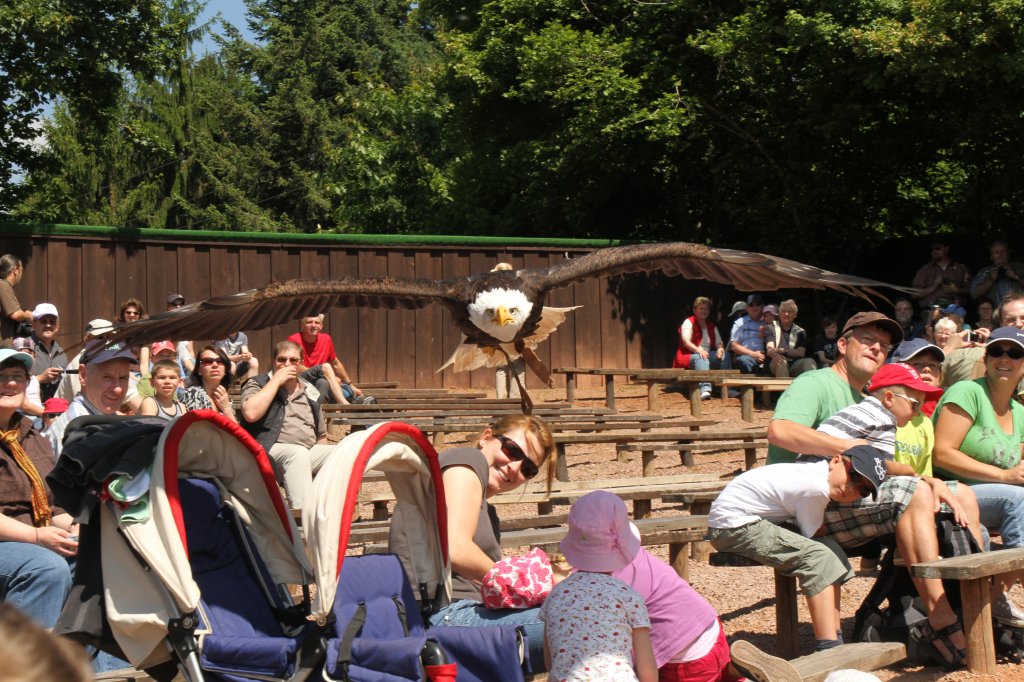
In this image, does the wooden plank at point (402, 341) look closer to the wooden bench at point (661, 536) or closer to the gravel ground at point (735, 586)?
the gravel ground at point (735, 586)

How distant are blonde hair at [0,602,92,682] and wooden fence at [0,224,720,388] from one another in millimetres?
11982

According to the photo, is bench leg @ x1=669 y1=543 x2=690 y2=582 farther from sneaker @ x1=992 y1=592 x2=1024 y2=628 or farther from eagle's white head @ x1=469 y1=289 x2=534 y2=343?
eagle's white head @ x1=469 y1=289 x2=534 y2=343

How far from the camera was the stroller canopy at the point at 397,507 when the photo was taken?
3305mm

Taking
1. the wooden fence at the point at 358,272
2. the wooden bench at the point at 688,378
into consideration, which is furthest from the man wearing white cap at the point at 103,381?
the wooden bench at the point at 688,378

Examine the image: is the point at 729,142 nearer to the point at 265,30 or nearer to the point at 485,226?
the point at 485,226

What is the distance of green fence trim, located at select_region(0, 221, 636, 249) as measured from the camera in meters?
12.9

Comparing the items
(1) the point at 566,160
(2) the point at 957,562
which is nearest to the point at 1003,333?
(2) the point at 957,562

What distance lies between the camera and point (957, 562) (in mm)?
4742

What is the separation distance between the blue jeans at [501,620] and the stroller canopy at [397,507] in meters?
0.08

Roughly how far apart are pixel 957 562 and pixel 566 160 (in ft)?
46.5

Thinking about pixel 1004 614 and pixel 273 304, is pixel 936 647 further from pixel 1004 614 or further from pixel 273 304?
pixel 273 304

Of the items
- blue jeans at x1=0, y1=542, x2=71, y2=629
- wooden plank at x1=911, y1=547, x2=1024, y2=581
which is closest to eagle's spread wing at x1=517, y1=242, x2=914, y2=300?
wooden plank at x1=911, y1=547, x2=1024, y2=581

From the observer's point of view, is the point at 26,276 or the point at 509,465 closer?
the point at 509,465

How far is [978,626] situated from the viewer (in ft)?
16.3
